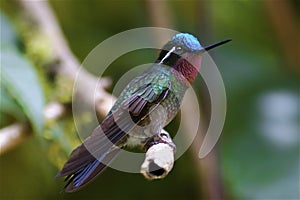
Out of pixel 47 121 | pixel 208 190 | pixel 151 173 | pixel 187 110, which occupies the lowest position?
pixel 208 190

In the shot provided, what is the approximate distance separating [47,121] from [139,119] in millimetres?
603

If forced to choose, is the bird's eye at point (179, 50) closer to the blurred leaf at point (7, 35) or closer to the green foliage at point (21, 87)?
the green foliage at point (21, 87)

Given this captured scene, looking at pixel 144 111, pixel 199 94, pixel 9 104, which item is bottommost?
pixel 199 94

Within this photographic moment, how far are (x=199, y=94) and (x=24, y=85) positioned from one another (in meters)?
0.76

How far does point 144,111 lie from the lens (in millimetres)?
1043

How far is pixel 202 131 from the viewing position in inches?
72.7

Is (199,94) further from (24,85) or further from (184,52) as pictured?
(184,52)

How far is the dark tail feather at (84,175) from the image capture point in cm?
93

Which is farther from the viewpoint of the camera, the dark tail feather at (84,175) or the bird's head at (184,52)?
the bird's head at (184,52)

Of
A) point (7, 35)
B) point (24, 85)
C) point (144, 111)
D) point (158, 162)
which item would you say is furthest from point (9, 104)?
point (158, 162)

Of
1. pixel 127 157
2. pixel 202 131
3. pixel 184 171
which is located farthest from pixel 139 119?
pixel 184 171

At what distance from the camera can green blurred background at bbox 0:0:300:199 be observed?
173 cm

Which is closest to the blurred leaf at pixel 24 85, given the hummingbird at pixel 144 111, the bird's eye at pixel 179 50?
the hummingbird at pixel 144 111

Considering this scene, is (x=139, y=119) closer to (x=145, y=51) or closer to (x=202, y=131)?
(x=202, y=131)
